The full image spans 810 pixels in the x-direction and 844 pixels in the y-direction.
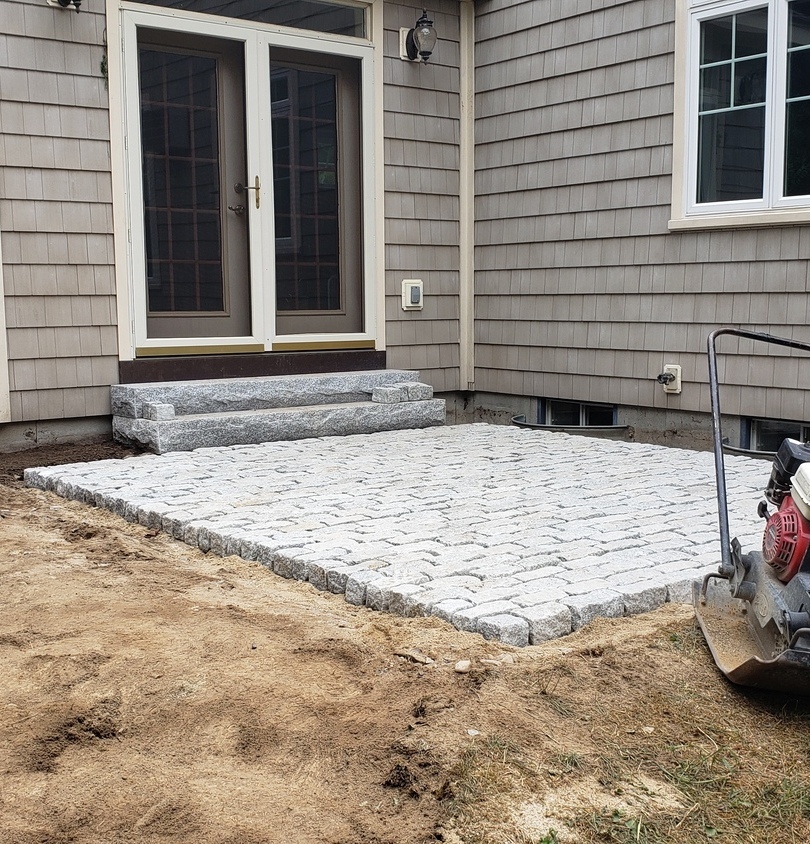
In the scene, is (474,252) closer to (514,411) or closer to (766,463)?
(514,411)

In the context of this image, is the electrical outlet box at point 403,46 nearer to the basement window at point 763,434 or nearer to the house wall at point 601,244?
the house wall at point 601,244

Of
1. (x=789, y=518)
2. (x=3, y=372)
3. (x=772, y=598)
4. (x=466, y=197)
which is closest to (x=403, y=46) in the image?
(x=466, y=197)

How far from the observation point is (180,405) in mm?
6730

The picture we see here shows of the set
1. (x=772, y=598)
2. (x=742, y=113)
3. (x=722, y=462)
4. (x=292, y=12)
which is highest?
(x=292, y=12)

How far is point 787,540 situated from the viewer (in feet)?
8.68

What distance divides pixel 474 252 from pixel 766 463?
→ 3.24m

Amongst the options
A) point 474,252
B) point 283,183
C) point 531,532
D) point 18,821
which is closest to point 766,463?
point 531,532

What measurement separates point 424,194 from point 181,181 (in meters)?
1.98

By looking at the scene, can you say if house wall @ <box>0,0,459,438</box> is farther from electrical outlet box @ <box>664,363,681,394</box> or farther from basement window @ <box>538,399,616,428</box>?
electrical outlet box @ <box>664,363,681,394</box>

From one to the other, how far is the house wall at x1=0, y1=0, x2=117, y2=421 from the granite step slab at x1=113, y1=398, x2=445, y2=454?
50 centimetres

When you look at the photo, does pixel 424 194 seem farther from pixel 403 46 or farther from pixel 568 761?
pixel 568 761

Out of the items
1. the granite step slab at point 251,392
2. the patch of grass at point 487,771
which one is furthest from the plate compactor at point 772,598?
the granite step slab at point 251,392

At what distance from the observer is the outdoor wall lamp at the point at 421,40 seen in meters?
7.62

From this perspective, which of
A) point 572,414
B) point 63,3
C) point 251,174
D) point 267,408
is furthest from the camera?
point 572,414
